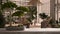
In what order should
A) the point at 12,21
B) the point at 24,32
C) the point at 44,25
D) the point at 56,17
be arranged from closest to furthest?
the point at 24,32 < the point at 12,21 < the point at 44,25 < the point at 56,17

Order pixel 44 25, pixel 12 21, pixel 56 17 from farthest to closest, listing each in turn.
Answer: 1. pixel 56 17
2. pixel 44 25
3. pixel 12 21

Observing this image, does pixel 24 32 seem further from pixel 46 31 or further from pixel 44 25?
pixel 44 25

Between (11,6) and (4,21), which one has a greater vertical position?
(11,6)

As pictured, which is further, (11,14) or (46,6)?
(46,6)

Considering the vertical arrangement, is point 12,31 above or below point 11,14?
below

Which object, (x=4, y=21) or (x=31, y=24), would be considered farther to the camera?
(x=31, y=24)

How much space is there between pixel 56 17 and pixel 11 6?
4.92ft

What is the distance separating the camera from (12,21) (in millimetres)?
2424

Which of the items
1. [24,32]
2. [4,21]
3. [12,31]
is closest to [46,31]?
[24,32]

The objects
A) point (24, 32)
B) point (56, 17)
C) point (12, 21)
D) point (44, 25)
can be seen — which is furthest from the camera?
point (56, 17)

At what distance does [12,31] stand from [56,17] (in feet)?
4.97

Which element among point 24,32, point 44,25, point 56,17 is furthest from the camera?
point 56,17

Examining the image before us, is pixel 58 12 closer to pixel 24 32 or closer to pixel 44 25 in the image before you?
pixel 44 25

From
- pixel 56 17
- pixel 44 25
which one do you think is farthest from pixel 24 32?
pixel 56 17
